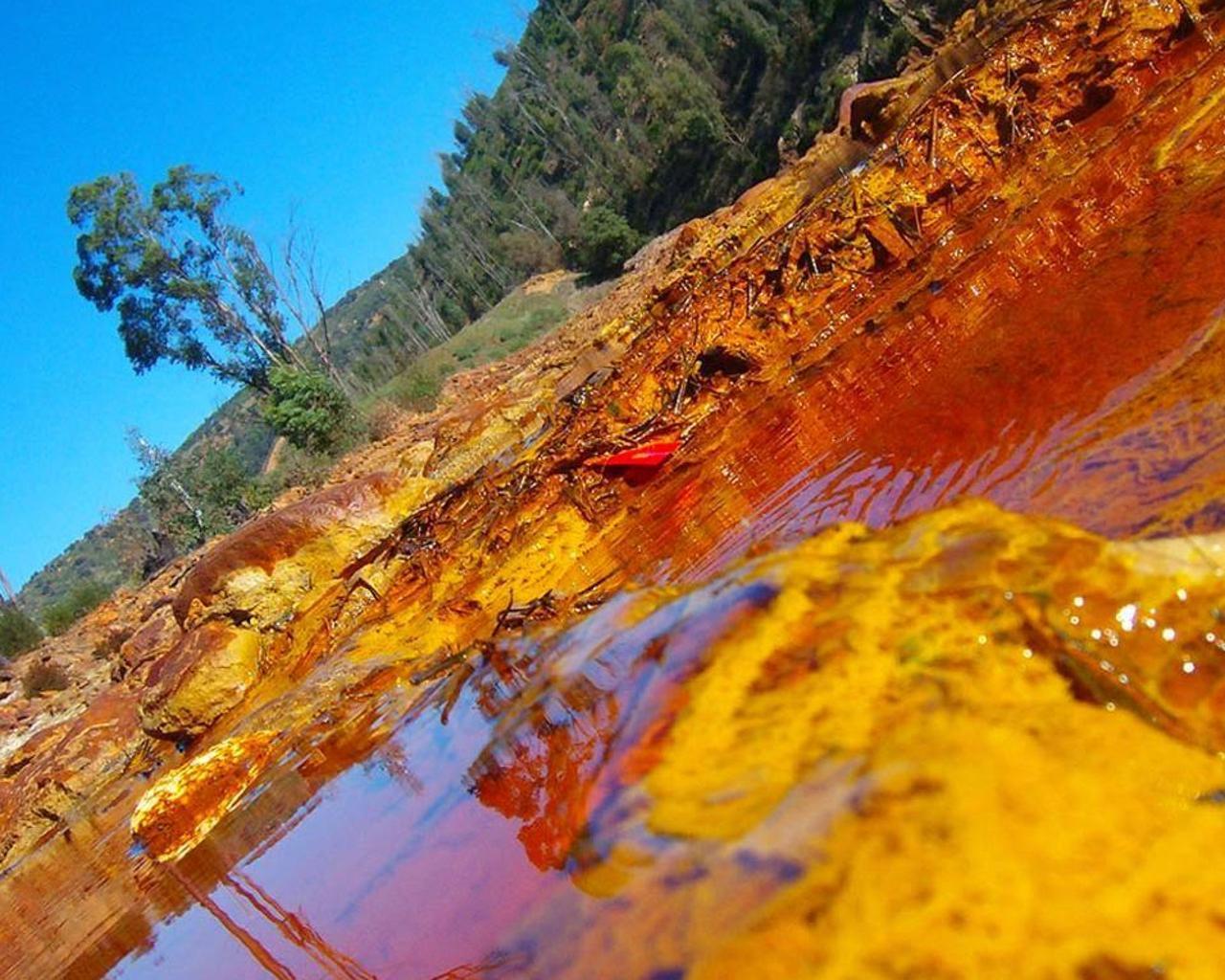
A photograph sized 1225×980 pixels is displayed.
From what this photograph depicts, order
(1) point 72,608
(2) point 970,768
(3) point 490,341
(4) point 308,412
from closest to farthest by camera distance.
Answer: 1. (2) point 970,768
2. (4) point 308,412
3. (1) point 72,608
4. (3) point 490,341

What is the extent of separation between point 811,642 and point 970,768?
1.36ft

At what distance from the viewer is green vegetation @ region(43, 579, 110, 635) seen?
22.6 metres

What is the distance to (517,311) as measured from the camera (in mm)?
38031

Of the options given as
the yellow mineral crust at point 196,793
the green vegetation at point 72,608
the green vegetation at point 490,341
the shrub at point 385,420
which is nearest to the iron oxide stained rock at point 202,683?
the yellow mineral crust at point 196,793

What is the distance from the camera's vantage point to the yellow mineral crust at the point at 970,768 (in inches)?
31.9

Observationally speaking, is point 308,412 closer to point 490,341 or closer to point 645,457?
point 490,341

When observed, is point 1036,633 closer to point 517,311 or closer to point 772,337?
point 772,337

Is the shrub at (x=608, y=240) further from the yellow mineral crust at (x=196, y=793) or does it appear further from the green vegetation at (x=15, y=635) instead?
the yellow mineral crust at (x=196, y=793)

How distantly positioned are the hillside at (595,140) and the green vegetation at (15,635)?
11.5ft

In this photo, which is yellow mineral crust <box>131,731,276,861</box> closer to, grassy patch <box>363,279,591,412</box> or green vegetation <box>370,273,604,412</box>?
green vegetation <box>370,273,604,412</box>

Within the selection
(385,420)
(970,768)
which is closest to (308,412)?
(385,420)

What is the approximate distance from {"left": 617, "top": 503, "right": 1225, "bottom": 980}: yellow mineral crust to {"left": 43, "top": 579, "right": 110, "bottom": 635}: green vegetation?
25.4 meters

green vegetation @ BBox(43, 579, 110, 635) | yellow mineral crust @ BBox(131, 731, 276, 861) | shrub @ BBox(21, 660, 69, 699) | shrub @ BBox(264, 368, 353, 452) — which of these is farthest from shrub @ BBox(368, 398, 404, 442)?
yellow mineral crust @ BBox(131, 731, 276, 861)

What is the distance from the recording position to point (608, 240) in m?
33.1
